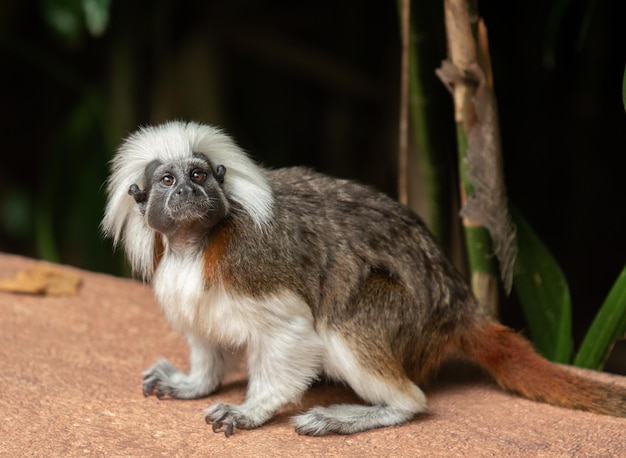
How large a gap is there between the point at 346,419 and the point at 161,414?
622 millimetres

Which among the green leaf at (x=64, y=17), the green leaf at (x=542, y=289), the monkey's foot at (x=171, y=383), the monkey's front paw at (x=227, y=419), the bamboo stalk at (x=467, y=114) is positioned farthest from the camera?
the green leaf at (x=64, y=17)

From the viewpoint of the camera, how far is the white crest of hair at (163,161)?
2.93 meters

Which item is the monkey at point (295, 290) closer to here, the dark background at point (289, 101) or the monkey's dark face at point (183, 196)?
the monkey's dark face at point (183, 196)

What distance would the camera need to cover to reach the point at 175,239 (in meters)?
2.94

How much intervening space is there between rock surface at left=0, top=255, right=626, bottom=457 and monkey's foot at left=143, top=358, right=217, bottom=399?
47mm

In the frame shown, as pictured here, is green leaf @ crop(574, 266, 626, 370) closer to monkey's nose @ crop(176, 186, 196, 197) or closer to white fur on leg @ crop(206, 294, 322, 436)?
white fur on leg @ crop(206, 294, 322, 436)

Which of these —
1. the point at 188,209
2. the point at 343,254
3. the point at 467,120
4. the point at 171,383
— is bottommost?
the point at 171,383

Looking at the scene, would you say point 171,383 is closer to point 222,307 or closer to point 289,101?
point 222,307

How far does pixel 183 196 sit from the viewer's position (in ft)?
9.09

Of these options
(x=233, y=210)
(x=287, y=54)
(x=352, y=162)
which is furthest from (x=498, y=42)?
(x=233, y=210)

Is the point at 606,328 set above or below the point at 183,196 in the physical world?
below

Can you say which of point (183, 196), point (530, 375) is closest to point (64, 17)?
point (183, 196)

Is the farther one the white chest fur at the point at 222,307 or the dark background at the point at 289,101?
the dark background at the point at 289,101

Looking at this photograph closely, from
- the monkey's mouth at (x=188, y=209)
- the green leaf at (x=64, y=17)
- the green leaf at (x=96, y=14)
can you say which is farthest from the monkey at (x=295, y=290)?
the green leaf at (x=64, y=17)
